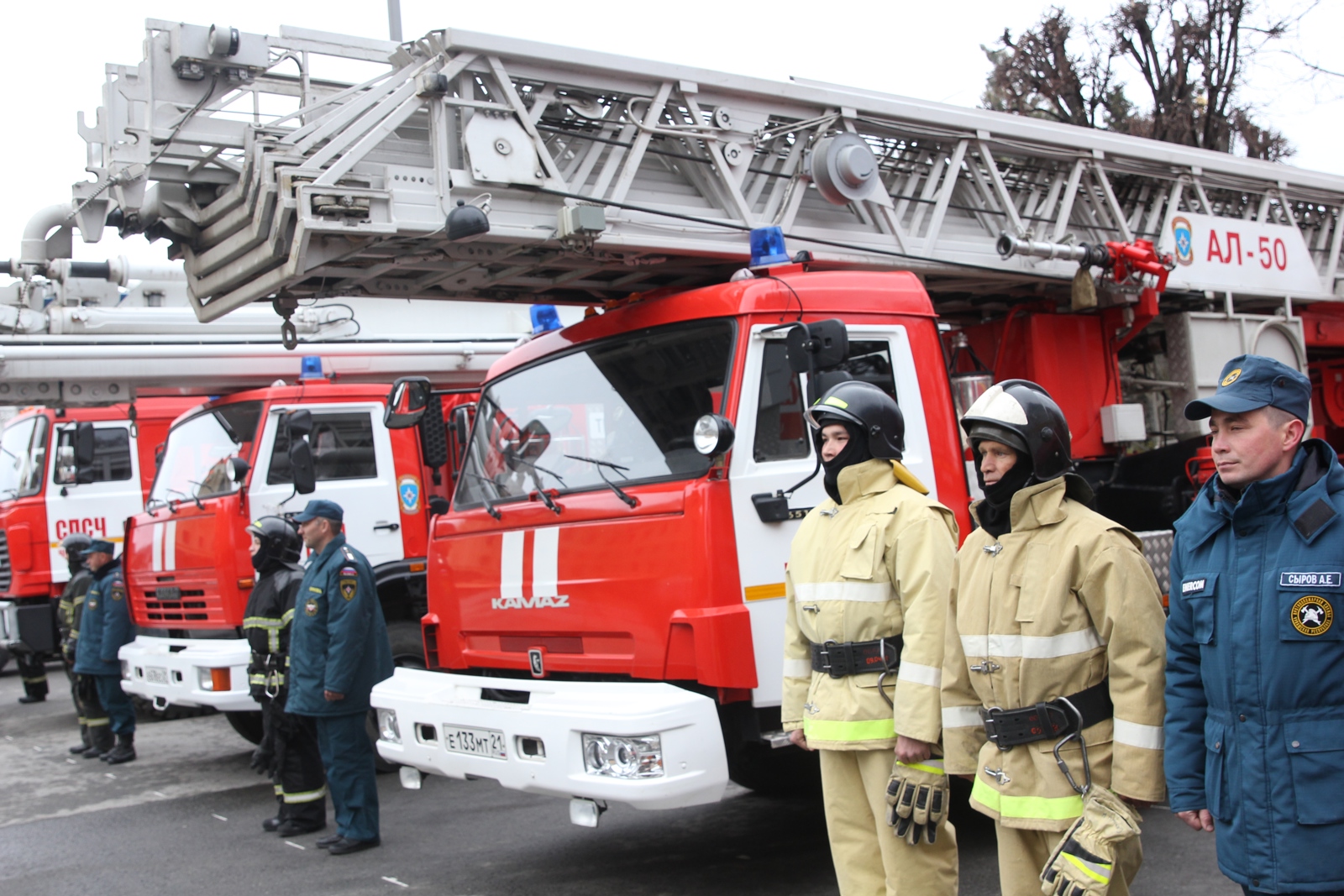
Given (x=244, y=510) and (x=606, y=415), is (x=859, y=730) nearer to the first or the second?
(x=606, y=415)

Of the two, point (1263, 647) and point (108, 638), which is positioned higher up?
point (1263, 647)

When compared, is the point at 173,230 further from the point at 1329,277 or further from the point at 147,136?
the point at 1329,277

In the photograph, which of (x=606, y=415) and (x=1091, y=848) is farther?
(x=606, y=415)

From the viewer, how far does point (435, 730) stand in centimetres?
490

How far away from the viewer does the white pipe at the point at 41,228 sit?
505cm

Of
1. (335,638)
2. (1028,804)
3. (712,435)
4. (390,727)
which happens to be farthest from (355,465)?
(1028,804)

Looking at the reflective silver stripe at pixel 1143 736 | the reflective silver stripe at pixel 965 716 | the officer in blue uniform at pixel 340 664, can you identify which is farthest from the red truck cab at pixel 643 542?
the reflective silver stripe at pixel 1143 736

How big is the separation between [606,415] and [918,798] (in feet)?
7.02

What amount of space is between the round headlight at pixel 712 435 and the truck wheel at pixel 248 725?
563 centimetres

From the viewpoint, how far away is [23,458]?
439 inches

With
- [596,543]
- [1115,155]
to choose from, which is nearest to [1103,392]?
[1115,155]

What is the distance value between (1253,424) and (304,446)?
19.6ft

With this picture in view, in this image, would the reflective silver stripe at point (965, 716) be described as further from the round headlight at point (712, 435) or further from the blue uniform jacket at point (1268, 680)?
the round headlight at point (712, 435)

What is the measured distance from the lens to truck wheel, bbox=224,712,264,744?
28.3ft
